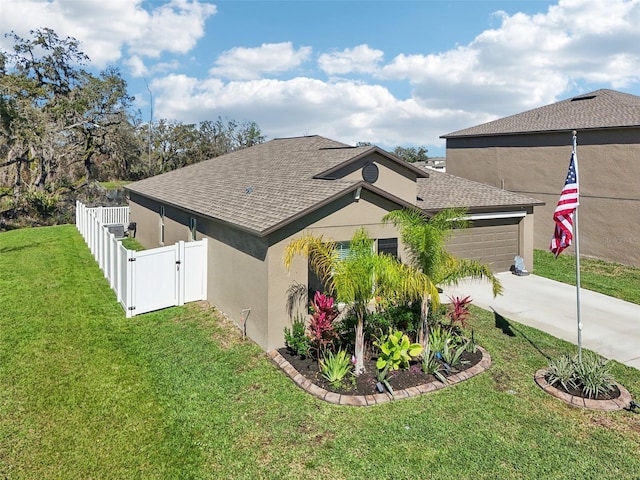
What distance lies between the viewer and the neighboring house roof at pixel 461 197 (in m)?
15.3

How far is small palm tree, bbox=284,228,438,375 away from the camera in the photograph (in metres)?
7.48

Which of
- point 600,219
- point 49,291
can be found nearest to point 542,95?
point 600,219

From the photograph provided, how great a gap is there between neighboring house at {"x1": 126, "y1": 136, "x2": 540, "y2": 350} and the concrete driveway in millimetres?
2189

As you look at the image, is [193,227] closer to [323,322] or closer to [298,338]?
[298,338]

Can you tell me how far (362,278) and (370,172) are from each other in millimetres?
6118

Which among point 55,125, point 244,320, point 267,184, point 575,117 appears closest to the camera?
point 244,320

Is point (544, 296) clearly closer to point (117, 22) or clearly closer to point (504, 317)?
point (504, 317)

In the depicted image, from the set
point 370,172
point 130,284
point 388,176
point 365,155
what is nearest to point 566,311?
point 388,176

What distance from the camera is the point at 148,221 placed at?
19.6 metres

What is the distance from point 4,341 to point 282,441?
6.61 metres

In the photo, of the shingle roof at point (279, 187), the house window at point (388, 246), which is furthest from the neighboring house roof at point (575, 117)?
the house window at point (388, 246)

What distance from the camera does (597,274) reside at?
16188 millimetres

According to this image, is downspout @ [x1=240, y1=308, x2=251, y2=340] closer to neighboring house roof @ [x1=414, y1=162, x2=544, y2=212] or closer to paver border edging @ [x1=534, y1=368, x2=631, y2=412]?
paver border edging @ [x1=534, y1=368, x2=631, y2=412]

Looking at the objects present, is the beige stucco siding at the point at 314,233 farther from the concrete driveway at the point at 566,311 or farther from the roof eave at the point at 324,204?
the concrete driveway at the point at 566,311
